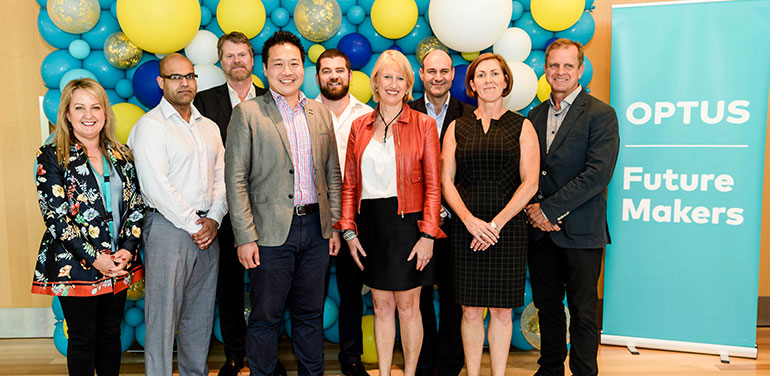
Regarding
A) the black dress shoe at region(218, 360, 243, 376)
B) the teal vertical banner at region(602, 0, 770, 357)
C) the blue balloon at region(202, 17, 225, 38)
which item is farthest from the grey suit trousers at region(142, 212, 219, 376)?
the teal vertical banner at region(602, 0, 770, 357)

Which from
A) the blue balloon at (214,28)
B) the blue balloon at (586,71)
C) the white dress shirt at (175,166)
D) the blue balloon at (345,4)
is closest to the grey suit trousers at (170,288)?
the white dress shirt at (175,166)

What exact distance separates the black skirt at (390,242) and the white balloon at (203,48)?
153cm

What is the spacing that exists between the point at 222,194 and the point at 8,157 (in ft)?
6.98

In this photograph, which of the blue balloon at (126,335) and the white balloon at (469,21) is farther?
the blue balloon at (126,335)

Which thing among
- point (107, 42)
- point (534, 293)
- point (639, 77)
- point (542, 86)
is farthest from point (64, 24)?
point (639, 77)

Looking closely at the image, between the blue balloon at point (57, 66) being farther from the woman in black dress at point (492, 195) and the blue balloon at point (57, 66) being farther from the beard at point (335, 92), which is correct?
the woman in black dress at point (492, 195)

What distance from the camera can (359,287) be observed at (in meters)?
2.88

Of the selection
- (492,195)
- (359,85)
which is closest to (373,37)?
(359,85)

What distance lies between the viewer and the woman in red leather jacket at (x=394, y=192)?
90.4 inches

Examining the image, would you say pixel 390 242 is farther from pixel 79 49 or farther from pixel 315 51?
pixel 79 49

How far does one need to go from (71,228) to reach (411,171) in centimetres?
152

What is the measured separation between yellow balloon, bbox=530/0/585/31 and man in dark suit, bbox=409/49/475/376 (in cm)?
73

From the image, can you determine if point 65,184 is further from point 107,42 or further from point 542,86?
point 542,86

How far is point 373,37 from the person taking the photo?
320cm
